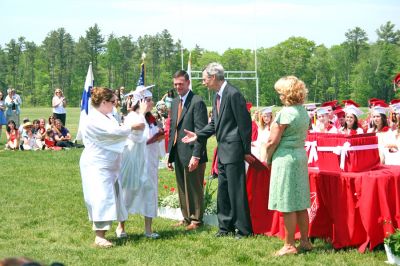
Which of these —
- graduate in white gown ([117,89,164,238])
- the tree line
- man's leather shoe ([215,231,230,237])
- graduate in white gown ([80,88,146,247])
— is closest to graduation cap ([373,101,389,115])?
man's leather shoe ([215,231,230,237])

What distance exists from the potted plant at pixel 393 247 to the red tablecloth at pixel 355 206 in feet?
0.85

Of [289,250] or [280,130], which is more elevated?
[280,130]

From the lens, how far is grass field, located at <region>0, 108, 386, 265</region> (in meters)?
5.94

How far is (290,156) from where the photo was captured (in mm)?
5898

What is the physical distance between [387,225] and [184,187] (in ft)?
8.85

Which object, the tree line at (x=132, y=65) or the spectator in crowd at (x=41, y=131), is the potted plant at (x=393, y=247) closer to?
the spectator in crowd at (x=41, y=131)

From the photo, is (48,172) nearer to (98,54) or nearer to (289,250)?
(289,250)

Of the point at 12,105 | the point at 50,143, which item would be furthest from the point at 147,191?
the point at 12,105

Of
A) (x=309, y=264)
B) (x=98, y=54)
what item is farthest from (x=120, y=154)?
(x=98, y=54)

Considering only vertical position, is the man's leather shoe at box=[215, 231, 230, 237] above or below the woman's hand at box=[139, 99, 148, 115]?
below

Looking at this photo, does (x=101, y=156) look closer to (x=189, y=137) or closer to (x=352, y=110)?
(x=189, y=137)

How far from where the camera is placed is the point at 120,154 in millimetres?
6668

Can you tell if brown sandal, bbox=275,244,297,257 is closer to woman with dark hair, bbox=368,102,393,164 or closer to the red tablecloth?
the red tablecloth

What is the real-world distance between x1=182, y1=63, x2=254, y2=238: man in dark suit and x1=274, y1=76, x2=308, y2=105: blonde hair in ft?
2.86
